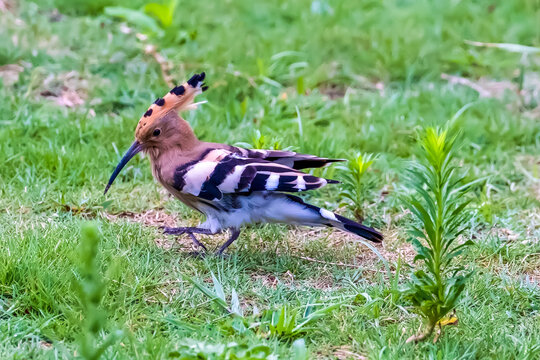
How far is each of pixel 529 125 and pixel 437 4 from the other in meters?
2.81

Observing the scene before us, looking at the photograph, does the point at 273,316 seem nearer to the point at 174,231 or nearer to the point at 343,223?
the point at 343,223

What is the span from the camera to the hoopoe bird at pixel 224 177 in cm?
351

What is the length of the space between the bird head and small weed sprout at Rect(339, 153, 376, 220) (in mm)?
836

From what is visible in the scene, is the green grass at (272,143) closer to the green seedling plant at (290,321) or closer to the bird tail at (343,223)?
the green seedling plant at (290,321)

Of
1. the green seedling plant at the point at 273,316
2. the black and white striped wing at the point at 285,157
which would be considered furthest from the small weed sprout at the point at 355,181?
the green seedling plant at the point at 273,316

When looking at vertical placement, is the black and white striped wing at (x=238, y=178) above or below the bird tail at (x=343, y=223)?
above

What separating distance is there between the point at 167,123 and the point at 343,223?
3.21ft

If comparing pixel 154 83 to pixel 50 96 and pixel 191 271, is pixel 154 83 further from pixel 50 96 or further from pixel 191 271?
pixel 191 271

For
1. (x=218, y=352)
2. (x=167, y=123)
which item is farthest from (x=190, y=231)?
(x=218, y=352)

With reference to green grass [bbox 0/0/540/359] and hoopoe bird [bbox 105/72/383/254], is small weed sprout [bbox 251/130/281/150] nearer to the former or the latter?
green grass [bbox 0/0/540/359]

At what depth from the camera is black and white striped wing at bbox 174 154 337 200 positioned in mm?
3475

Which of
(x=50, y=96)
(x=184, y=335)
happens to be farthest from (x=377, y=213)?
(x=50, y=96)

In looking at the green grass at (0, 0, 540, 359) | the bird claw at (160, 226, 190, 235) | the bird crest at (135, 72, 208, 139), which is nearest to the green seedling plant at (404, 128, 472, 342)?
the green grass at (0, 0, 540, 359)

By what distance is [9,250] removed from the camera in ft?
10.7
